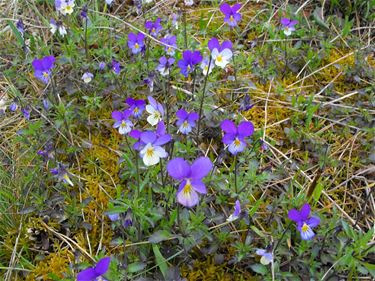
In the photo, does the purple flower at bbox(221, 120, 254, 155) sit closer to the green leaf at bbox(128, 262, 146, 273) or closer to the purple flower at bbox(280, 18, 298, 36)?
the green leaf at bbox(128, 262, 146, 273)

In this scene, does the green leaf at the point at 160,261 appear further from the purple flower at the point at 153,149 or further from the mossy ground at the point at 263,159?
the purple flower at the point at 153,149

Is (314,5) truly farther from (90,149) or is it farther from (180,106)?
(90,149)

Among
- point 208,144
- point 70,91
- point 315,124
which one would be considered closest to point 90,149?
point 70,91

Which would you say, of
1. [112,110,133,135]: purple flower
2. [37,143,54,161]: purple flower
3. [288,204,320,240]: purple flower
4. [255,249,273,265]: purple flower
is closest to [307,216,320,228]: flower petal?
[288,204,320,240]: purple flower

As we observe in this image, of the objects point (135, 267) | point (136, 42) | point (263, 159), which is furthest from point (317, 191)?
point (136, 42)

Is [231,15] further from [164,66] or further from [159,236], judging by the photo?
[159,236]
